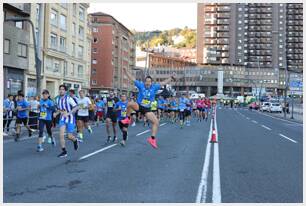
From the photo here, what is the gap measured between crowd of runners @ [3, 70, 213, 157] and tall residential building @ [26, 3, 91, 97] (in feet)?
68.4

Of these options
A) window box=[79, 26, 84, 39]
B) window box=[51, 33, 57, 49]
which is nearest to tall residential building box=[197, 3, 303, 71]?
window box=[79, 26, 84, 39]

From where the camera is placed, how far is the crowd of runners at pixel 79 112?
10.1 m

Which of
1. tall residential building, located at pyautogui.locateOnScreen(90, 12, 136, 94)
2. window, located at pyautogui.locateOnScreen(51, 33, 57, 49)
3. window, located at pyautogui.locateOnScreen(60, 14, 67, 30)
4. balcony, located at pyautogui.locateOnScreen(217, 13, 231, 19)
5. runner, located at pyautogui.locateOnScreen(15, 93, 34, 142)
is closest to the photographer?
runner, located at pyautogui.locateOnScreen(15, 93, 34, 142)

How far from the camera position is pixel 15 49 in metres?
36.0

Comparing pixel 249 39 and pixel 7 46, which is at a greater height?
pixel 249 39

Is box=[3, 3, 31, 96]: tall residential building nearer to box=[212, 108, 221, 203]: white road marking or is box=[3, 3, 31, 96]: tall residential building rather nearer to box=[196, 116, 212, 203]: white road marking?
box=[196, 116, 212, 203]: white road marking

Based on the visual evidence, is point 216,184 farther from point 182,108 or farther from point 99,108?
point 99,108

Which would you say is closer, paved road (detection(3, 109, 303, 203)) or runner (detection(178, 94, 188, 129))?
paved road (detection(3, 109, 303, 203))

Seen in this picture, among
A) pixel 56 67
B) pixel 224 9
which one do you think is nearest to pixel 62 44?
pixel 56 67

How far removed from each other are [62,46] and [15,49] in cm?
1279

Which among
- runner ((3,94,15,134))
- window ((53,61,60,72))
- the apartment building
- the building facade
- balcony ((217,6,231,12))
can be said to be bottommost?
runner ((3,94,15,134))

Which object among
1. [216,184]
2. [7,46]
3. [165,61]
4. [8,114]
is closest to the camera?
[216,184]

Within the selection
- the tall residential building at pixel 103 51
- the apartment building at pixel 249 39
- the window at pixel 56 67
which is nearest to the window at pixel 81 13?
the window at pixel 56 67

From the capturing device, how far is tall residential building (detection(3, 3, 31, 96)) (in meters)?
34.6
